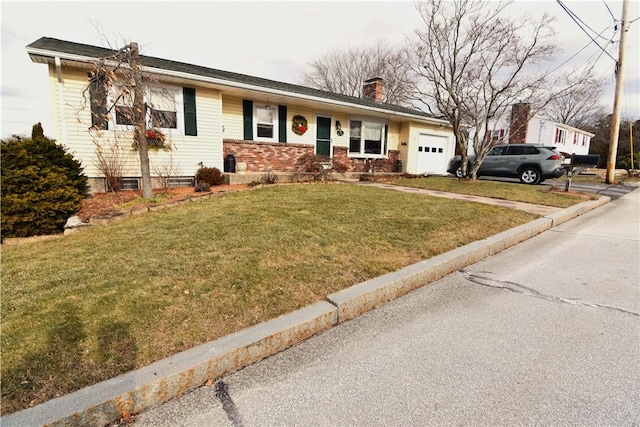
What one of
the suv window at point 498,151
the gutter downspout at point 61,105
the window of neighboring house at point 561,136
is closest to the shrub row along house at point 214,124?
the gutter downspout at point 61,105

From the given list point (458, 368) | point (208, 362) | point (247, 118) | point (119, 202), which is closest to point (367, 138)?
point (247, 118)

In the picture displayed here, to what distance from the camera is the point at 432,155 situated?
1777 cm

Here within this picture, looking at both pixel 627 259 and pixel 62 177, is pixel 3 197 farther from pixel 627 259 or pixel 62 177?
pixel 627 259

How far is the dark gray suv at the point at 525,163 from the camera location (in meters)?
13.2

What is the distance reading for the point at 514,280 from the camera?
153 inches

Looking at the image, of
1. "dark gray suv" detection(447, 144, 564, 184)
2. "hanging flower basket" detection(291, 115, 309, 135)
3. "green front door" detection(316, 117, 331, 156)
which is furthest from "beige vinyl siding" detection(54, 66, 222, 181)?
"dark gray suv" detection(447, 144, 564, 184)

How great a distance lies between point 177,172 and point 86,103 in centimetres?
269

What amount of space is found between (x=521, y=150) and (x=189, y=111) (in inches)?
522

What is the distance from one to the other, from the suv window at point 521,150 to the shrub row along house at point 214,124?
4.07 meters

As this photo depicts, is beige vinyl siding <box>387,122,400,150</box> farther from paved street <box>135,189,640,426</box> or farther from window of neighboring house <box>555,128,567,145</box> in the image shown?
window of neighboring house <box>555,128,567,145</box>

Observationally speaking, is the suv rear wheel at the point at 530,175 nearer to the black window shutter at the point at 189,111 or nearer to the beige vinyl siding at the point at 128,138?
the beige vinyl siding at the point at 128,138

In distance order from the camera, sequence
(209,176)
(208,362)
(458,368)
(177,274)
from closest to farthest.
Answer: (208,362) < (458,368) < (177,274) < (209,176)

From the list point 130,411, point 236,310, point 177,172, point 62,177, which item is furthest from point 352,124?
point 130,411

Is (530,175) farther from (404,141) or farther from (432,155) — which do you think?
(404,141)
